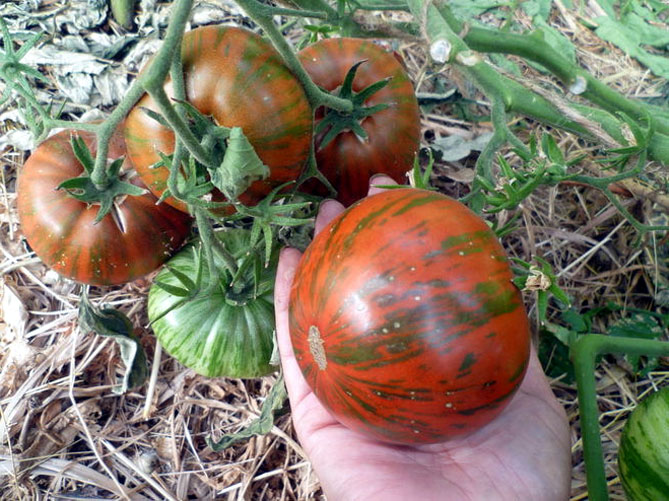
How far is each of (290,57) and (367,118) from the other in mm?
367

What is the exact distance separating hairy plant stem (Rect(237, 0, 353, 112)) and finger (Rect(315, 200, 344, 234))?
0.30 meters

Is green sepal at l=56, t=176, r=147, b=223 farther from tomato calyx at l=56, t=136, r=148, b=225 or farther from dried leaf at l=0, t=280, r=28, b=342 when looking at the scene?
dried leaf at l=0, t=280, r=28, b=342

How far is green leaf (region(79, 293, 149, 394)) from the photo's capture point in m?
1.75

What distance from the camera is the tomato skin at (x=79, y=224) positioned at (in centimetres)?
146

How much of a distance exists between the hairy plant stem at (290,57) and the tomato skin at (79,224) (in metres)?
0.55

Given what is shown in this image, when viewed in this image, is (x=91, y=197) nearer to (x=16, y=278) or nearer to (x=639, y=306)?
(x=16, y=278)

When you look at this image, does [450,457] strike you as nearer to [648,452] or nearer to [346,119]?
[648,452]

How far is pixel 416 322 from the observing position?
1071 mm

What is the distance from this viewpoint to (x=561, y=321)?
2.06m

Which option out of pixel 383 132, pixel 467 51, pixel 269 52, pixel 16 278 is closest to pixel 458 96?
pixel 383 132

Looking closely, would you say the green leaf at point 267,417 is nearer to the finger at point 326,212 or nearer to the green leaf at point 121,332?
the green leaf at point 121,332

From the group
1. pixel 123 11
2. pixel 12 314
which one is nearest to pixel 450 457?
pixel 12 314

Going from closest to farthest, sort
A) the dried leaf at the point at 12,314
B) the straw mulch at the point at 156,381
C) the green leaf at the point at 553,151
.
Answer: the green leaf at the point at 553,151, the straw mulch at the point at 156,381, the dried leaf at the point at 12,314

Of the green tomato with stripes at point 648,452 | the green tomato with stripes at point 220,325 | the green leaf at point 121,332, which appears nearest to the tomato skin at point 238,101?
the green tomato with stripes at point 220,325
